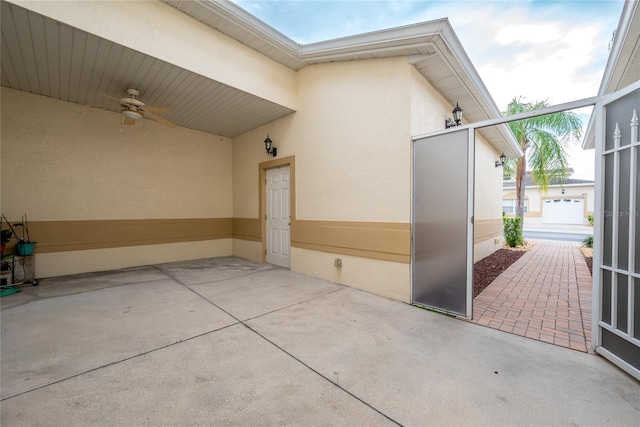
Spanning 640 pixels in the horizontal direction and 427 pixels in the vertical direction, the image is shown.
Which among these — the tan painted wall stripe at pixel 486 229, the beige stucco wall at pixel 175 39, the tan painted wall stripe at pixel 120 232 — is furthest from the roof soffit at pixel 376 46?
the tan painted wall stripe at pixel 120 232

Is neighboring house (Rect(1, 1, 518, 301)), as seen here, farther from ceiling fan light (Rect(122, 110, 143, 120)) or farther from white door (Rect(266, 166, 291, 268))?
ceiling fan light (Rect(122, 110, 143, 120))

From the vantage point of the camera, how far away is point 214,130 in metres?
6.32

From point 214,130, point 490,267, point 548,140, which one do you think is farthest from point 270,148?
point 548,140

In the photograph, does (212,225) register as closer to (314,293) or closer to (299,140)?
(299,140)

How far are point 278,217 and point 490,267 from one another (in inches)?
201

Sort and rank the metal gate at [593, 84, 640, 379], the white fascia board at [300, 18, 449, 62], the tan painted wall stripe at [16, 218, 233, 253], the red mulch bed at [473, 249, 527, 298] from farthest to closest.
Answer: the tan painted wall stripe at [16, 218, 233, 253] → the red mulch bed at [473, 249, 527, 298] → the white fascia board at [300, 18, 449, 62] → the metal gate at [593, 84, 640, 379]

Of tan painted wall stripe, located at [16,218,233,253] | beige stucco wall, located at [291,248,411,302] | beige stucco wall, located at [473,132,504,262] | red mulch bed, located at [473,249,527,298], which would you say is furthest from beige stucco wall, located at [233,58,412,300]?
beige stucco wall, located at [473,132,504,262]

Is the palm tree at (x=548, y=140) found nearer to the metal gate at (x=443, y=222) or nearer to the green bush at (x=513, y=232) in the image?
the green bush at (x=513, y=232)

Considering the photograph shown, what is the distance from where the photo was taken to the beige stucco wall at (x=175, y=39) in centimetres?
283

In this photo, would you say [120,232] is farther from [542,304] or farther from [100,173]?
[542,304]

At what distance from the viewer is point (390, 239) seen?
363cm

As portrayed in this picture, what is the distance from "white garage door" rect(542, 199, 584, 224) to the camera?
17.3 m

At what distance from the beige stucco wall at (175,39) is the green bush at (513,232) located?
901cm

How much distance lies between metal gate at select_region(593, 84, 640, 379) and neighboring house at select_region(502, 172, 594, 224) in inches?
665
